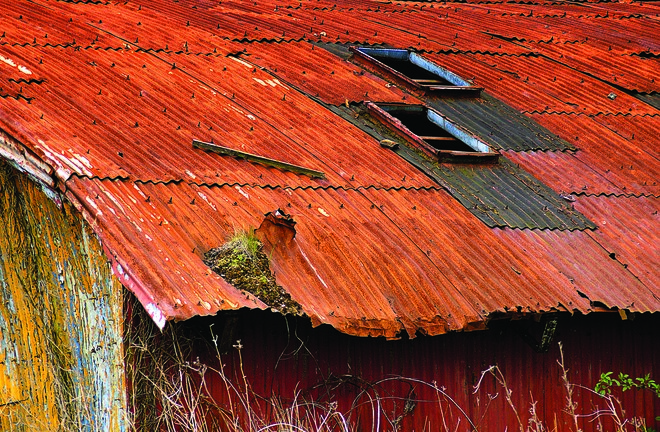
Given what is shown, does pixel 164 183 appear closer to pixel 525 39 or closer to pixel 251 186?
pixel 251 186

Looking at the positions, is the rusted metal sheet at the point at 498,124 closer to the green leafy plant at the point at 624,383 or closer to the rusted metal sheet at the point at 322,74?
the rusted metal sheet at the point at 322,74

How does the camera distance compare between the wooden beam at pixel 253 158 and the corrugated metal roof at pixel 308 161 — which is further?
the wooden beam at pixel 253 158

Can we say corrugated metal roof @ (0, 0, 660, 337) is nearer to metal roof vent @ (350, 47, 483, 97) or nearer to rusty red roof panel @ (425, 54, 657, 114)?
rusty red roof panel @ (425, 54, 657, 114)

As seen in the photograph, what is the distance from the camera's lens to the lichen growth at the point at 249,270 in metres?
5.96

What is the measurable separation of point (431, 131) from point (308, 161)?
2.38 meters

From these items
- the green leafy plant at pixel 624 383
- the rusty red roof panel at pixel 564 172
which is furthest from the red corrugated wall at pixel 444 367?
the rusty red roof panel at pixel 564 172

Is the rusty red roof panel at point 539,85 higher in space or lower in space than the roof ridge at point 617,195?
higher

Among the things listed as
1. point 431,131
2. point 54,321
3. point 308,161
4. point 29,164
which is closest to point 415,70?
point 431,131

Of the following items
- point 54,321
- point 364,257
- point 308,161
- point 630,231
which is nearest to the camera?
point 364,257

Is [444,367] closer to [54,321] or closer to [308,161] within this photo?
[308,161]

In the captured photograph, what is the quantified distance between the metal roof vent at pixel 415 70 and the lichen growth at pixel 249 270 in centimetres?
421

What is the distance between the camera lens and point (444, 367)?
7.44m

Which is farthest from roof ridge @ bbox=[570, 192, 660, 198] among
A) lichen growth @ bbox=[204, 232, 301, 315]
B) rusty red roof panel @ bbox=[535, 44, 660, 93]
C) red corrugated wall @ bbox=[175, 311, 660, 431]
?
lichen growth @ bbox=[204, 232, 301, 315]

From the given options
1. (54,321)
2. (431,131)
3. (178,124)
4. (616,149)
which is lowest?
(54,321)
